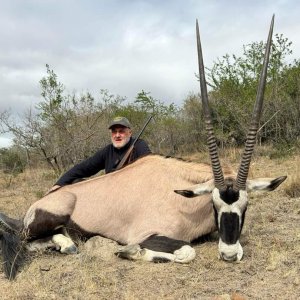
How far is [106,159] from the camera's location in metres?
6.37

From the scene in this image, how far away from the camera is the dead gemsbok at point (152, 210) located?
169 inches

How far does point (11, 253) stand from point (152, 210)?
1.45 m

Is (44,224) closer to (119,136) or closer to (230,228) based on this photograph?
(119,136)

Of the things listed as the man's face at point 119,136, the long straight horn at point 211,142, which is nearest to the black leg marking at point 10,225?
the man's face at point 119,136

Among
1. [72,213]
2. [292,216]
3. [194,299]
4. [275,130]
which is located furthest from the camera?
[275,130]

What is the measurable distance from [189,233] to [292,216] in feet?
5.69

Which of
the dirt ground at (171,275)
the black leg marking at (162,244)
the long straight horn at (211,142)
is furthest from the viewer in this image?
the long straight horn at (211,142)

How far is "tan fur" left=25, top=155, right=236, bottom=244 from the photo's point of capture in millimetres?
4773

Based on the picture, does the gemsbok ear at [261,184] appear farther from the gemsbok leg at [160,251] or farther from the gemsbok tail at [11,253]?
the gemsbok tail at [11,253]

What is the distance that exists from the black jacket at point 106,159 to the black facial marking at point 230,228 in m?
2.24

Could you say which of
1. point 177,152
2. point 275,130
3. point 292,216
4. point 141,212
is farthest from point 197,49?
point 177,152

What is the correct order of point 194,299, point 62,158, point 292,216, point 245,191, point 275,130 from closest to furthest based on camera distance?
point 194,299
point 245,191
point 292,216
point 62,158
point 275,130

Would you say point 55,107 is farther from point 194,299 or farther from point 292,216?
point 194,299

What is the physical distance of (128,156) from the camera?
20.5 ft
